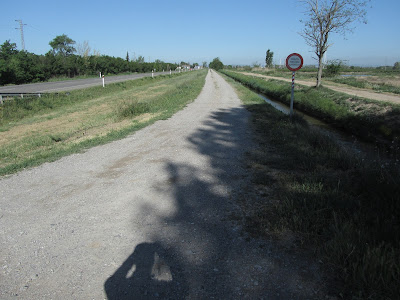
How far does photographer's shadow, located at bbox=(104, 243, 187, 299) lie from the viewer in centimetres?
265

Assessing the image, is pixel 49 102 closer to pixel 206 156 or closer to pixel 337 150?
pixel 206 156

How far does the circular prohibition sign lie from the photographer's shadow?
1012cm

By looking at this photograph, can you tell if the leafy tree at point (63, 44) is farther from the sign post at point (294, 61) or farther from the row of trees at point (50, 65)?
the sign post at point (294, 61)

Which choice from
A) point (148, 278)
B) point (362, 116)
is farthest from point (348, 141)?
point (148, 278)

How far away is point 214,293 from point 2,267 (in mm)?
2316

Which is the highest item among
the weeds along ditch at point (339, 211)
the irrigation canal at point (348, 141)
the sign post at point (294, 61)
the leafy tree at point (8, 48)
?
the leafy tree at point (8, 48)

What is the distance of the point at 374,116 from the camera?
12039 millimetres

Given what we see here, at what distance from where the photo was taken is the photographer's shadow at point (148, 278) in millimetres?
2652

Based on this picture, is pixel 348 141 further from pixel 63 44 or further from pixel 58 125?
pixel 63 44

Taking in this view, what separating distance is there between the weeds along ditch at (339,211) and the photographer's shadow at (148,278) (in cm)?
119

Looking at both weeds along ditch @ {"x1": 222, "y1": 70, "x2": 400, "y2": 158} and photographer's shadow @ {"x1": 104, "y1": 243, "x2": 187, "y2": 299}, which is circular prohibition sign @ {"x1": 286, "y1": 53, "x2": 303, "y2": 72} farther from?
photographer's shadow @ {"x1": 104, "y1": 243, "x2": 187, "y2": 299}

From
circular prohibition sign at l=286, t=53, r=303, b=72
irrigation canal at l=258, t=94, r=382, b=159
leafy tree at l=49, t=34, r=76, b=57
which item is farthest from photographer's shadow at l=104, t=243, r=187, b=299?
leafy tree at l=49, t=34, r=76, b=57

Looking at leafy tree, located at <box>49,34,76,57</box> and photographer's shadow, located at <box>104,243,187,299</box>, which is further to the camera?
leafy tree, located at <box>49,34,76,57</box>

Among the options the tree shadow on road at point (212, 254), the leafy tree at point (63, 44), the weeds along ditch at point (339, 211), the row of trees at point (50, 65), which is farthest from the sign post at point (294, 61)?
the leafy tree at point (63, 44)
